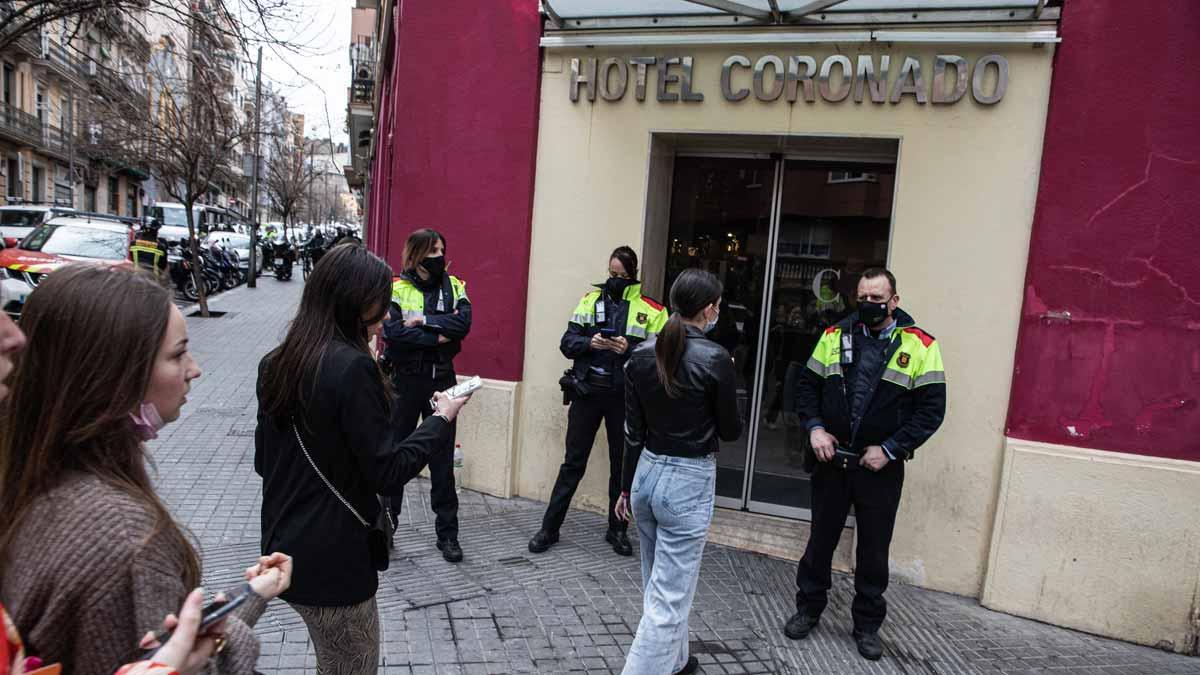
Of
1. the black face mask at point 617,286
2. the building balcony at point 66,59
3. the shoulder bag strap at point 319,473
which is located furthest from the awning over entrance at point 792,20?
the building balcony at point 66,59

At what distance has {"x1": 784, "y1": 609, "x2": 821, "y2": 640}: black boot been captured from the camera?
4184 millimetres

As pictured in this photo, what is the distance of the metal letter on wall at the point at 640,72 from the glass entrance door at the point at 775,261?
27.8 inches

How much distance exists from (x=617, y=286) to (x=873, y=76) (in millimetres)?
2124

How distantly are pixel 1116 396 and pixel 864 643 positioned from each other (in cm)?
210

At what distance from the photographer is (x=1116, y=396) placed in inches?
179

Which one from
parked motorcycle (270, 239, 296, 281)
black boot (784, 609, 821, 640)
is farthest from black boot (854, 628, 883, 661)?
parked motorcycle (270, 239, 296, 281)

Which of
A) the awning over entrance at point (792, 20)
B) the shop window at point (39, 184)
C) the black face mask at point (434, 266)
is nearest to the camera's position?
the awning over entrance at point (792, 20)

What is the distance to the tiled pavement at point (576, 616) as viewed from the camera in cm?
387

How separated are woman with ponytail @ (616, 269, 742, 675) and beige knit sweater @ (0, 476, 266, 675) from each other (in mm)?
2287

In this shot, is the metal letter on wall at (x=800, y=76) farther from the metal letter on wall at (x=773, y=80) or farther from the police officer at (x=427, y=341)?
the police officer at (x=427, y=341)

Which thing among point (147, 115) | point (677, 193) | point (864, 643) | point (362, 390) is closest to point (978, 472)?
point (864, 643)

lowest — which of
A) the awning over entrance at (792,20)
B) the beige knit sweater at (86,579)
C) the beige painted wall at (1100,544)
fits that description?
the beige painted wall at (1100,544)

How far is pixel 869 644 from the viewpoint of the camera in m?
4.07

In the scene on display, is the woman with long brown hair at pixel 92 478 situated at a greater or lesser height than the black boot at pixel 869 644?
greater
